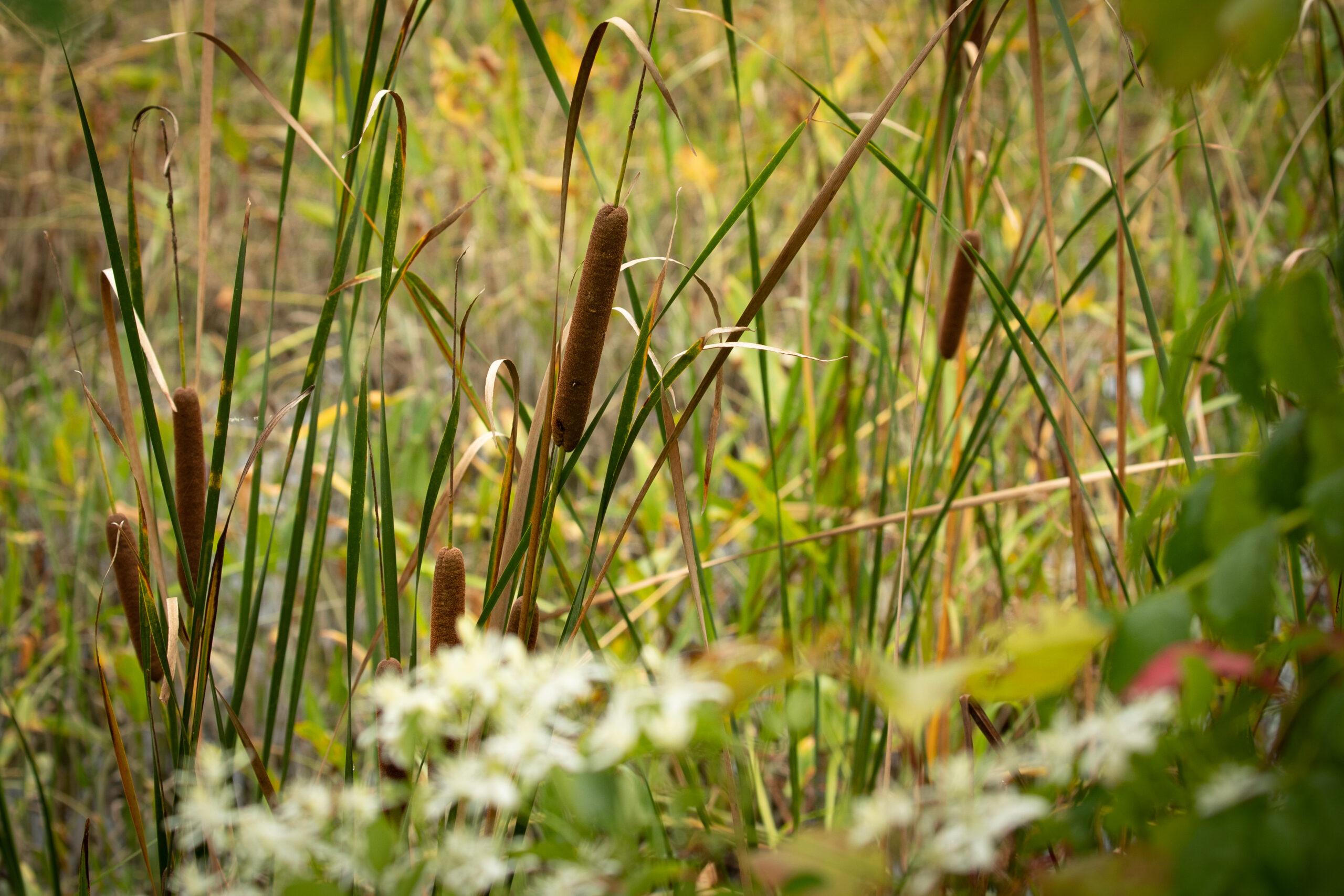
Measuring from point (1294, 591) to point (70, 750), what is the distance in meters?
1.39

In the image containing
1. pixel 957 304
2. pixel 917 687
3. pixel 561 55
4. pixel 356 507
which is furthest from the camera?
pixel 561 55

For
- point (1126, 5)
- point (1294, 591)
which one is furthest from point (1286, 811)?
point (1294, 591)

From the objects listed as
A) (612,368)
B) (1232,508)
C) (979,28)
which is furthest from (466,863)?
(612,368)

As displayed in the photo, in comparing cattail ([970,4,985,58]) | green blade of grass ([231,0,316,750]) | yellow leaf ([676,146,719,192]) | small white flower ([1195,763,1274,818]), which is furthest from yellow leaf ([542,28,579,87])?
small white flower ([1195,763,1274,818])

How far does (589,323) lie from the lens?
0.43m

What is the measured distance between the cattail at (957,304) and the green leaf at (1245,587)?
46 centimetres

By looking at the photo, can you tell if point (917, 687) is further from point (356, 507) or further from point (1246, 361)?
point (356, 507)

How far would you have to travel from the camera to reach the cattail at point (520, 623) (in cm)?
46

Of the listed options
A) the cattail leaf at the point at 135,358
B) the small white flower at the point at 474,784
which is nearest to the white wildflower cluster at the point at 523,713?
the small white flower at the point at 474,784

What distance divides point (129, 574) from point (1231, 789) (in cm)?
59

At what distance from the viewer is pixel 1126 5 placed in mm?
236

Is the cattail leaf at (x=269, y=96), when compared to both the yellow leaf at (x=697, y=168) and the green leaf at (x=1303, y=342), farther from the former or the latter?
the yellow leaf at (x=697, y=168)

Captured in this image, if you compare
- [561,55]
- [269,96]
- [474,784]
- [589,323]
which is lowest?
[474,784]

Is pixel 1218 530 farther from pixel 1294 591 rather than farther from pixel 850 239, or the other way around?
pixel 850 239
